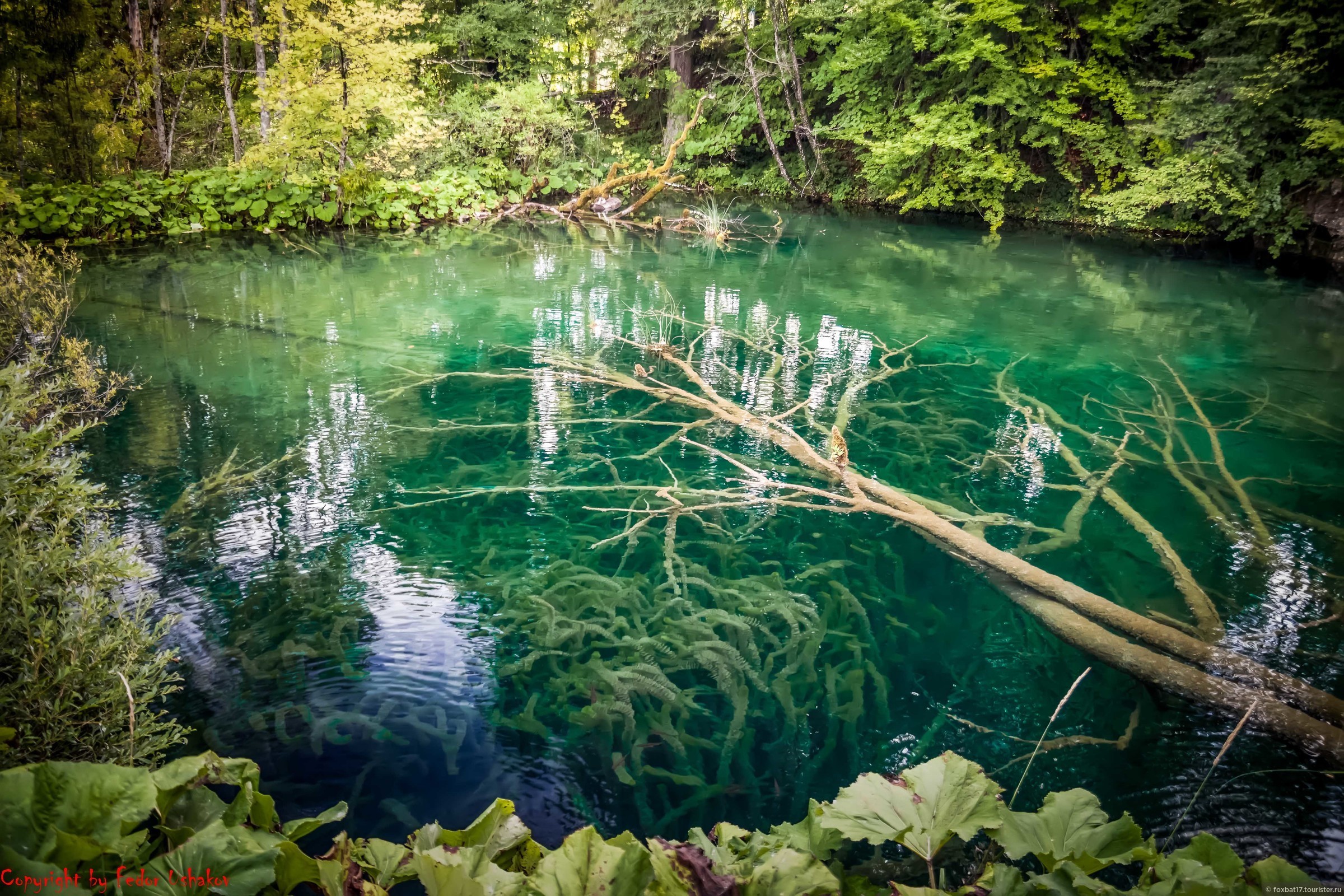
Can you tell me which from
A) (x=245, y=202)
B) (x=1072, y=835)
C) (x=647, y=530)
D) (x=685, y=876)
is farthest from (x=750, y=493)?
(x=245, y=202)

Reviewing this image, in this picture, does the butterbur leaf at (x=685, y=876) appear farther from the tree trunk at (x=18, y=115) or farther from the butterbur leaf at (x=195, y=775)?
the tree trunk at (x=18, y=115)

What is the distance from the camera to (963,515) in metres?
4.43

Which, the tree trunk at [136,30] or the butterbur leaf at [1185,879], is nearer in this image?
the butterbur leaf at [1185,879]

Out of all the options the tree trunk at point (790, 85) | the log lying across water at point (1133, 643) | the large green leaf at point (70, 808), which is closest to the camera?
the large green leaf at point (70, 808)

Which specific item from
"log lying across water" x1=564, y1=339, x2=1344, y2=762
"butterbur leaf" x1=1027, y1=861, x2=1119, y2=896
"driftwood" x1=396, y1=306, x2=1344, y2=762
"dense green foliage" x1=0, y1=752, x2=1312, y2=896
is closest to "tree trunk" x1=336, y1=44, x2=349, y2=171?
"driftwood" x1=396, y1=306, x2=1344, y2=762

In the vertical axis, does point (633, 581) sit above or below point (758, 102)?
below

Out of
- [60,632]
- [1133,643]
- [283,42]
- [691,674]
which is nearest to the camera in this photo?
[60,632]

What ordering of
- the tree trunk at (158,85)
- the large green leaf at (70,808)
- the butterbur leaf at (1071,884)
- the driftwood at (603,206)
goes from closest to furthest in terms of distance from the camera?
the large green leaf at (70,808) → the butterbur leaf at (1071,884) → the tree trunk at (158,85) → the driftwood at (603,206)

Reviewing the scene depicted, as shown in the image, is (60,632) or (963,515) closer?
(60,632)

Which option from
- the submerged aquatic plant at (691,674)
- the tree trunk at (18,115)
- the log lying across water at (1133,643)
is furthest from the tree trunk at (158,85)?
the log lying across water at (1133,643)

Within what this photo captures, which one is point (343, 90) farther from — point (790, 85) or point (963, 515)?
point (963, 515)

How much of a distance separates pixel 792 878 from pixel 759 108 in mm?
19602

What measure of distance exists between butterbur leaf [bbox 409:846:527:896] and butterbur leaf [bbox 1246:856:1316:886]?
1353 millimetres

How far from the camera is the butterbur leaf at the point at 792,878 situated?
1397 millimetres
